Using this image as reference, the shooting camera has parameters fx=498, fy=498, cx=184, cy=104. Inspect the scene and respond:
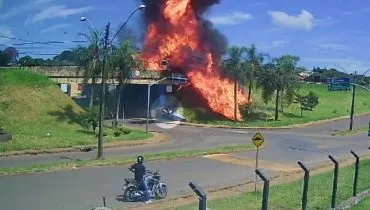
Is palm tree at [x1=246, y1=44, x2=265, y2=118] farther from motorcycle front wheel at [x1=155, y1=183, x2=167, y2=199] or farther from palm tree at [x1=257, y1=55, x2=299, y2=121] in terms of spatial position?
motorcycle front wheel at [x1=155, y1=183, x2=167, y2=199]

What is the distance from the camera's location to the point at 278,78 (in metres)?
59.8

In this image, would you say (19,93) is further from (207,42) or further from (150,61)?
(207,42)

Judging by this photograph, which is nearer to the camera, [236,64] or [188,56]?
[236,64]

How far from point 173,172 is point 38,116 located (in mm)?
→ 17290

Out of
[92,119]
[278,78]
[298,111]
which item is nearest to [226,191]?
[92,119]

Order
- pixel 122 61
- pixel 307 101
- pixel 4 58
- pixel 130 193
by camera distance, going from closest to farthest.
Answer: pixel 130 193 → pixel 122 61 → pixel 4 58 → pixel 307 101

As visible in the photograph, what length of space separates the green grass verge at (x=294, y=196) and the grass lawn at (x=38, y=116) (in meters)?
15.7

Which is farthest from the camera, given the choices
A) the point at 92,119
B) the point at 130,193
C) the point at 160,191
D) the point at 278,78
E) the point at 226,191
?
the point at 278,78

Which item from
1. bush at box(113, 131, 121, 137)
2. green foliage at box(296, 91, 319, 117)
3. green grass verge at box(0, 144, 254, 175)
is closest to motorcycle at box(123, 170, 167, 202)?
green grass verge at box(0, 144, 254, 175)

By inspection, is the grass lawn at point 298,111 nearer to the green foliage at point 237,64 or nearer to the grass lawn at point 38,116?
the green foliage at point 237,64

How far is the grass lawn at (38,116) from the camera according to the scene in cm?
3083

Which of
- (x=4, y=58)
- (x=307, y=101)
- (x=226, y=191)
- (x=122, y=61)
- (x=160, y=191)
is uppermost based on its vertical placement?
(x=122, y=61)

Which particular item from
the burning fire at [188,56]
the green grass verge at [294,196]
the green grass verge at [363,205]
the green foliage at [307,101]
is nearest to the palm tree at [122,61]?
the burning fire at [188,56]

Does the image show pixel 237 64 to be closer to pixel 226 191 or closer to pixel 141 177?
pixel 226 191
